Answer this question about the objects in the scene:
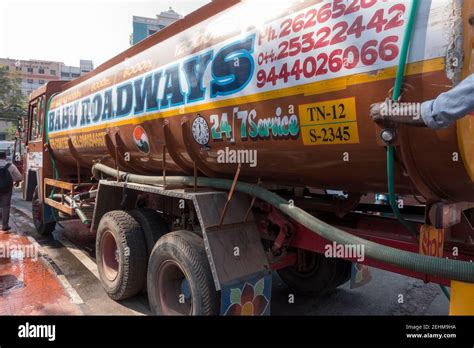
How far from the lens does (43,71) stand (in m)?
80.8

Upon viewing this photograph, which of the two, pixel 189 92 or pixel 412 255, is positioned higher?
pixel 189 92

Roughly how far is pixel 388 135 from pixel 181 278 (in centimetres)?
248

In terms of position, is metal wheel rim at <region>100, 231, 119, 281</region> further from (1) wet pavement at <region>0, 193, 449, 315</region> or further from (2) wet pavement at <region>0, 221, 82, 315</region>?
(2) wet pavement at <region>0, 221, 82, 315</region>

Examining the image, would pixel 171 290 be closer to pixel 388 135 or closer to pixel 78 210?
pixel 388 135

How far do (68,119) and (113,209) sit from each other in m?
2.00

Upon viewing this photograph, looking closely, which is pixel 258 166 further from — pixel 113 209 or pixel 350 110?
pixel 113 209

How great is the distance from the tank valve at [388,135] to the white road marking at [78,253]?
4.67m

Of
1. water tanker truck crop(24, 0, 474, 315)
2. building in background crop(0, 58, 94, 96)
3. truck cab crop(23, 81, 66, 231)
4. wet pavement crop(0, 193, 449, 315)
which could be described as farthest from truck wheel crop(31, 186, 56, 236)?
building in background crop(0, 58, 94, 96)

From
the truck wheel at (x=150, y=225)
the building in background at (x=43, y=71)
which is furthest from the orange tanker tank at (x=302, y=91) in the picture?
the building in background at (x=43, y=71)

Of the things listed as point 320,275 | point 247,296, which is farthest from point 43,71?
point 247,296

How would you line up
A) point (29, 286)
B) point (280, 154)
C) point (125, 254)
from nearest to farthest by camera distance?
point (280, 154) → point (125, 254) → point (29, 286)

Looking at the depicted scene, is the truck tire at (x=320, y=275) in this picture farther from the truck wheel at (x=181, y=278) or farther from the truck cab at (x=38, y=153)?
the truck cab at (x=38, y=153)

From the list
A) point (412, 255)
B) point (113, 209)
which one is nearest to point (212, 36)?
point (412, 255)
